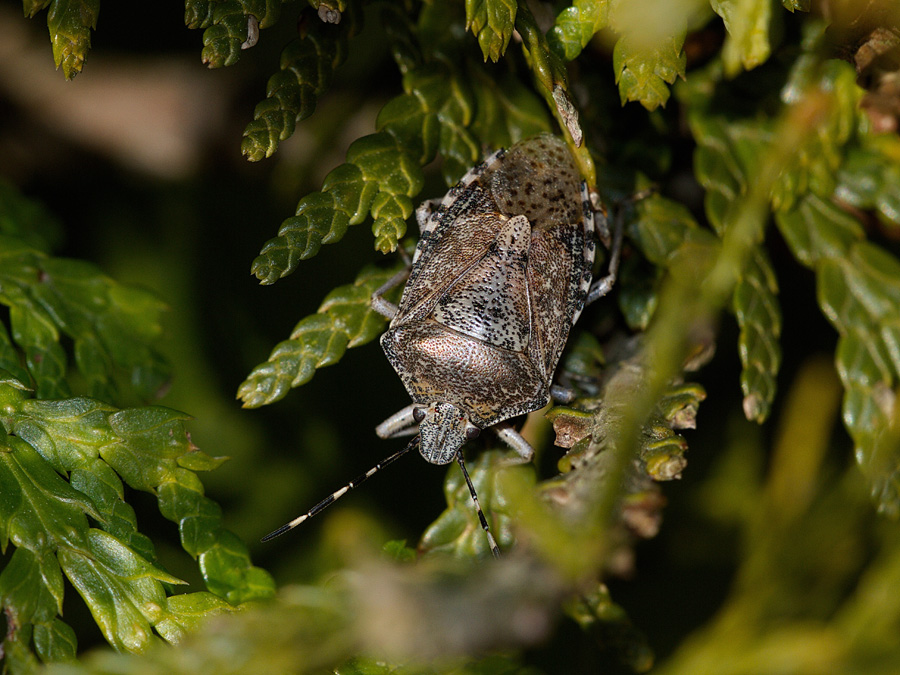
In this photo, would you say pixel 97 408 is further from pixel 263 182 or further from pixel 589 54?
pixel 589 54

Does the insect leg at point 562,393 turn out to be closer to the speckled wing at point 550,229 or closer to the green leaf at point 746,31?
the speckled wing at point 550,229

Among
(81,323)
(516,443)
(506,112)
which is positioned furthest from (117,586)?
(506,112)

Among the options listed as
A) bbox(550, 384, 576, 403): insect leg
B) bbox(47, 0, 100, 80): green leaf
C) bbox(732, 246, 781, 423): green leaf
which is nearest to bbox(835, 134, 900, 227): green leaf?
bbox(732, 246, 781, 423): green leaf

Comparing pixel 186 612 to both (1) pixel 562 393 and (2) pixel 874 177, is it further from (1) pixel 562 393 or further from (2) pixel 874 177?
(2) pixel 874 177

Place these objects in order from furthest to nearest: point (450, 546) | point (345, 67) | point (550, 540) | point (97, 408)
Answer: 1. point (345, 67)
2. point (450, 546)
3. point (97, 408)
4. point (550, 540)

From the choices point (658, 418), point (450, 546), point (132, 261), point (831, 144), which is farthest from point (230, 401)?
point (831, 144)
